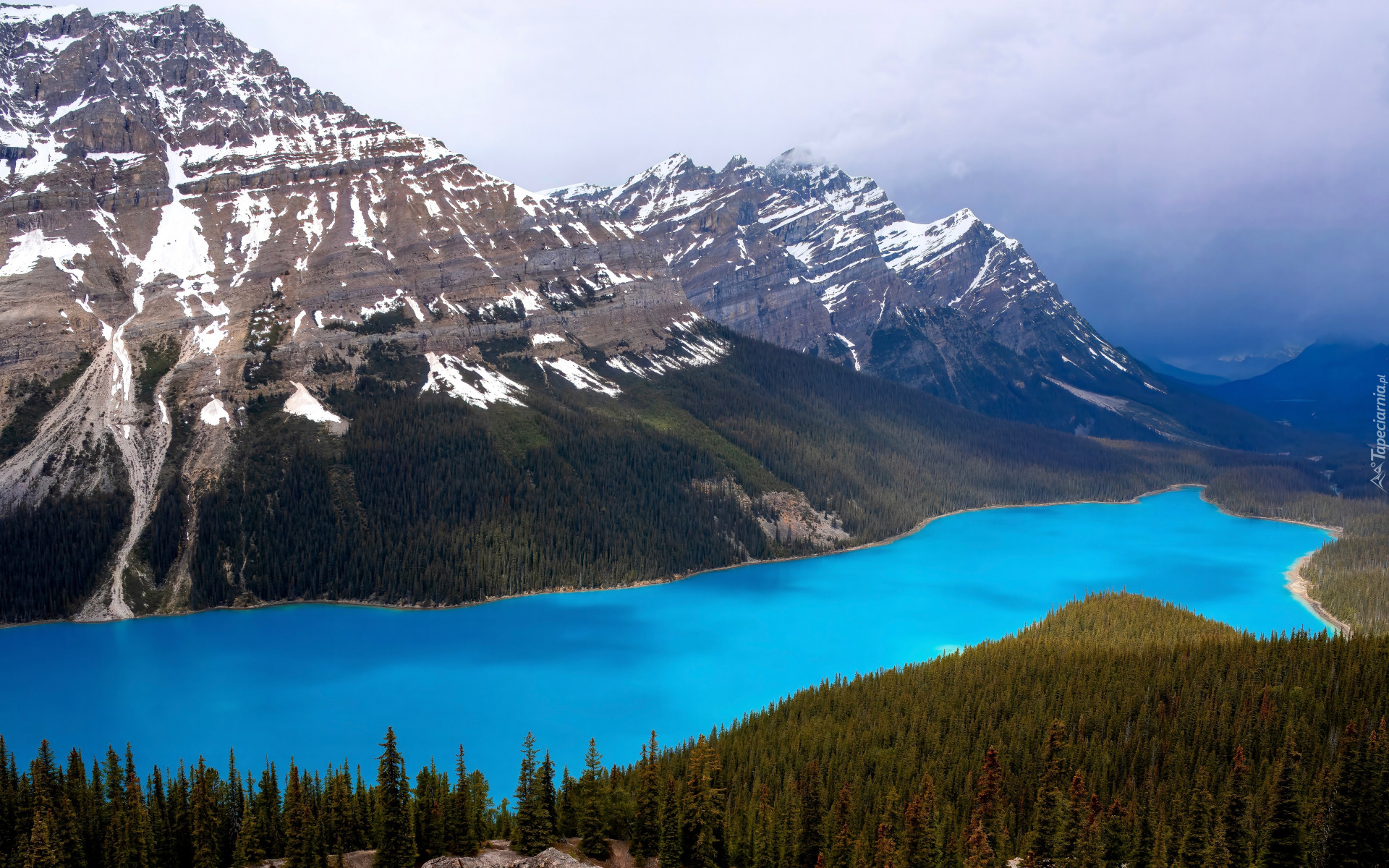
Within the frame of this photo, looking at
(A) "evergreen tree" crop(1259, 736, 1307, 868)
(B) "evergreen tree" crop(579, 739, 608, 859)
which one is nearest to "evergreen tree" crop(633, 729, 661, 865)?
(B) "evergreen tree" crop(579, 739, 608, 859)

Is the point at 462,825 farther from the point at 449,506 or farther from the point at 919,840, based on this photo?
the point at 449,506

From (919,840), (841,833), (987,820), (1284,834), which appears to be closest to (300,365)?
(841,833)

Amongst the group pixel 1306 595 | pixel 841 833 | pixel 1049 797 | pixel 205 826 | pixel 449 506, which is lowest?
pixel 841 833

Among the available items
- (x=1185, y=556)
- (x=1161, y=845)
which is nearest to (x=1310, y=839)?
(x=1161, y=845)

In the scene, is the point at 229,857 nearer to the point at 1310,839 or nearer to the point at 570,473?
the point at 1310,839

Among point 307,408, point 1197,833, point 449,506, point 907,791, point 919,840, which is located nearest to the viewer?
point 1197,833

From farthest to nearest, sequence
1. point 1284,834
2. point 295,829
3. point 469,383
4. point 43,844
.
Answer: point 469,383 → point 295,829 → point 1284,834 → point 43,844

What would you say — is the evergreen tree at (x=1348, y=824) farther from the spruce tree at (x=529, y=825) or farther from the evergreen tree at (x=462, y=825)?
the evergreen tree at (x=462, y=825)
